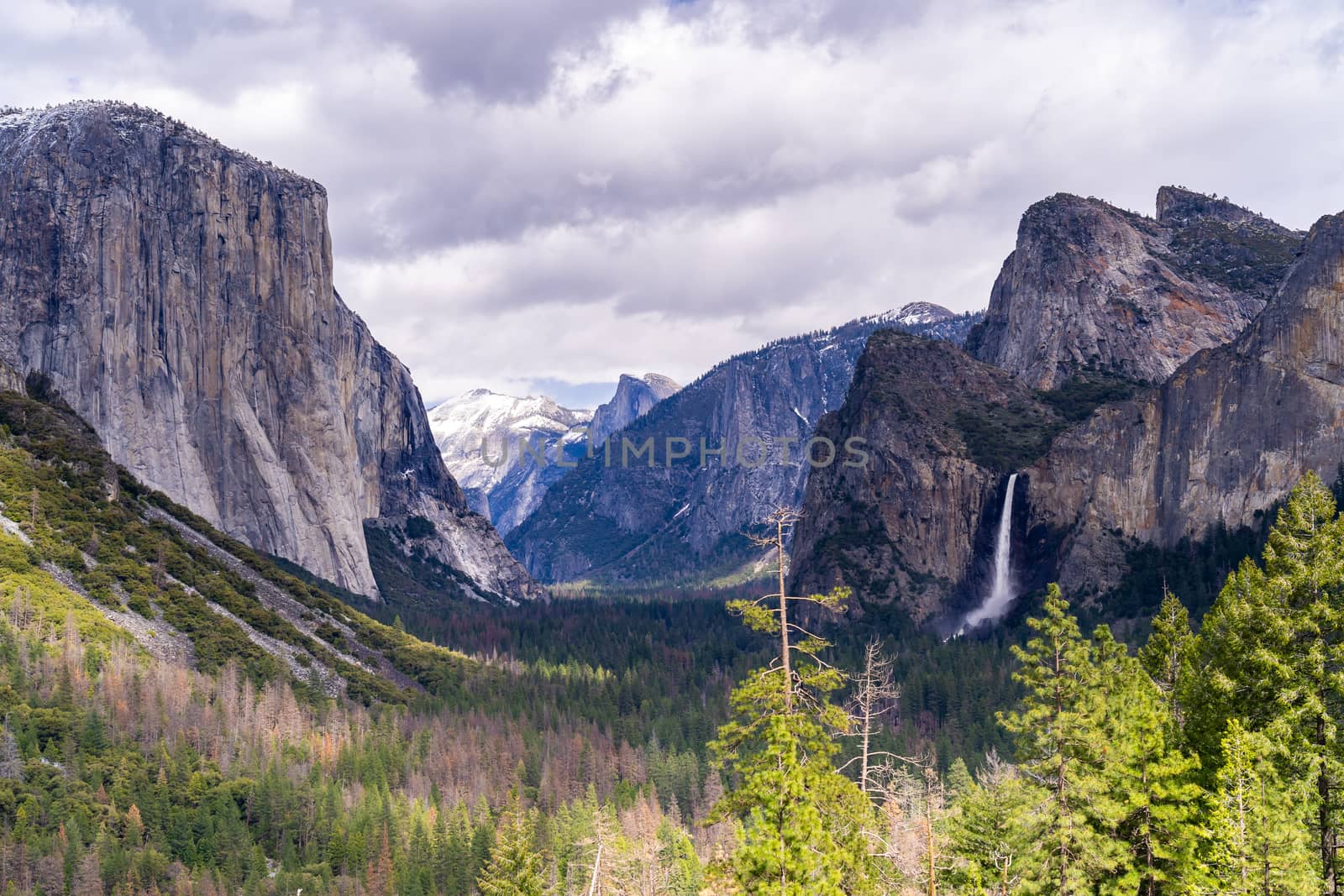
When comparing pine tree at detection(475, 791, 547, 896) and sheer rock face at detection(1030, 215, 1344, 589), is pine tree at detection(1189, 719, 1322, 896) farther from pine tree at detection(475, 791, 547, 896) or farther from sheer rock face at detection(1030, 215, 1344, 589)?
sheer rock face at detection(1030, 215, 1344, 589)

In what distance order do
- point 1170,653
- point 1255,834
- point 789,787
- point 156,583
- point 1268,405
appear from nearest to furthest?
point 789,787 < point 1255,834 < point 1170,653 < point 156,583 < point 1268,405

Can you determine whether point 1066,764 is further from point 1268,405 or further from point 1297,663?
point 1268,405

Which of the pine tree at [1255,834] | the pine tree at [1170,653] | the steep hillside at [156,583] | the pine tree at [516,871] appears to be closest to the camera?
the pine tree at [1255,834]

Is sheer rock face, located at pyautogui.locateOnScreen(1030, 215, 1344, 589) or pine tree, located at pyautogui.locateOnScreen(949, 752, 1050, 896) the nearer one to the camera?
pine tree, located at pyautogui.locateOnScreen(949, 752, 1050, 896)

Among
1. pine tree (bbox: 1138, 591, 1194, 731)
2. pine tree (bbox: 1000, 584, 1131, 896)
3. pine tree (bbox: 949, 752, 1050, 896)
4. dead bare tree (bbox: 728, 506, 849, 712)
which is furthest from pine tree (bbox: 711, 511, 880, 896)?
pine tree (bbox: 1138, 591, 1194, 731)

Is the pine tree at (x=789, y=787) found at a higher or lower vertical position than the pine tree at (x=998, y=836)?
higher

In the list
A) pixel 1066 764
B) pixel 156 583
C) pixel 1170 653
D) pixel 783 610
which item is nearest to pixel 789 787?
pixel 783 610

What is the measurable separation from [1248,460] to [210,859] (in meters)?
153

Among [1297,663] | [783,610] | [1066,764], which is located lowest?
[1066,764]

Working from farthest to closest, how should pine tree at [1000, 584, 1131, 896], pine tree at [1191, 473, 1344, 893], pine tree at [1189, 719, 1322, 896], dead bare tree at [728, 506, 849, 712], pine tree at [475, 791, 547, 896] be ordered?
1. pine tree at [475, 791, 547, 896]
2. pine tree at [1000, 584, 1131, 896]
3. pine tree at [1191, 473, 1344, 893]
4. pine tree at [1189, 719, 1322, 896]
5. dead bare tree at [728, 506, 849, 712]

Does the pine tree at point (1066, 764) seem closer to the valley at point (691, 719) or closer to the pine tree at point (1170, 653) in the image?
the valley at point (691, 719)

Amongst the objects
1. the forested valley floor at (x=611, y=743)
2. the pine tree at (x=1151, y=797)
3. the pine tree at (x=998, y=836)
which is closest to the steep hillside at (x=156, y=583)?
the forested valley floor at (x=611, y=743)

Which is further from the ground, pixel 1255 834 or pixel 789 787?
pixel 789 787

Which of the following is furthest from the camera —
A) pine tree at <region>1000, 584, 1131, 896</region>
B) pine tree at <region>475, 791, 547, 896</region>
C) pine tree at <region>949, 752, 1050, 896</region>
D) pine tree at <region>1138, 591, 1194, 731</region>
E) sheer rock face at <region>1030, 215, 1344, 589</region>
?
sheer rock face at <region>1030, 215, 1344, 589</region>
